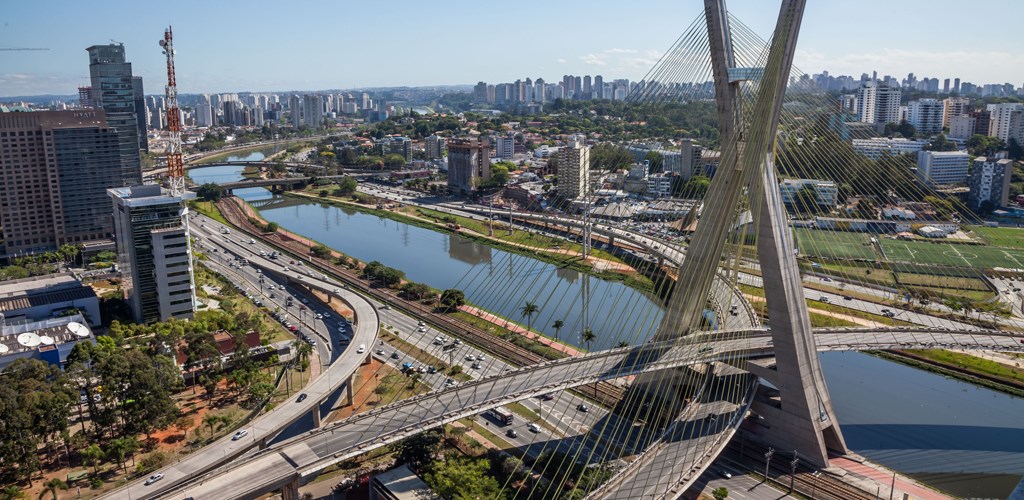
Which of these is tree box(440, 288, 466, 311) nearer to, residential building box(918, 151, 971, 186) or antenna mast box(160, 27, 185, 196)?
antenna mast box(160, 27, 185, 196)

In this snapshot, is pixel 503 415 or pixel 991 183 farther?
pixel 991 183

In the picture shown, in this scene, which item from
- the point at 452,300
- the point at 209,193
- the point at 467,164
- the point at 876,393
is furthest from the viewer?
the point at 467,164

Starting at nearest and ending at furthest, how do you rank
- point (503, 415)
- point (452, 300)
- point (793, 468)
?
point (793, 468)
point (503, 415)
point (452, 300)

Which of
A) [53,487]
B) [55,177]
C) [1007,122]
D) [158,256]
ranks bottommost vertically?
[53,487]

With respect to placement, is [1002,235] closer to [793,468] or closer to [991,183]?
[991,183]

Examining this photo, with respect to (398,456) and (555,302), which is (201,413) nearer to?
(398,456)

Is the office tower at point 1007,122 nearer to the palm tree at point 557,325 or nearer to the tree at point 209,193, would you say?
the palm tree at point 557,325

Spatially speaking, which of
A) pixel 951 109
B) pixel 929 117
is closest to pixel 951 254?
pixel 929 117
